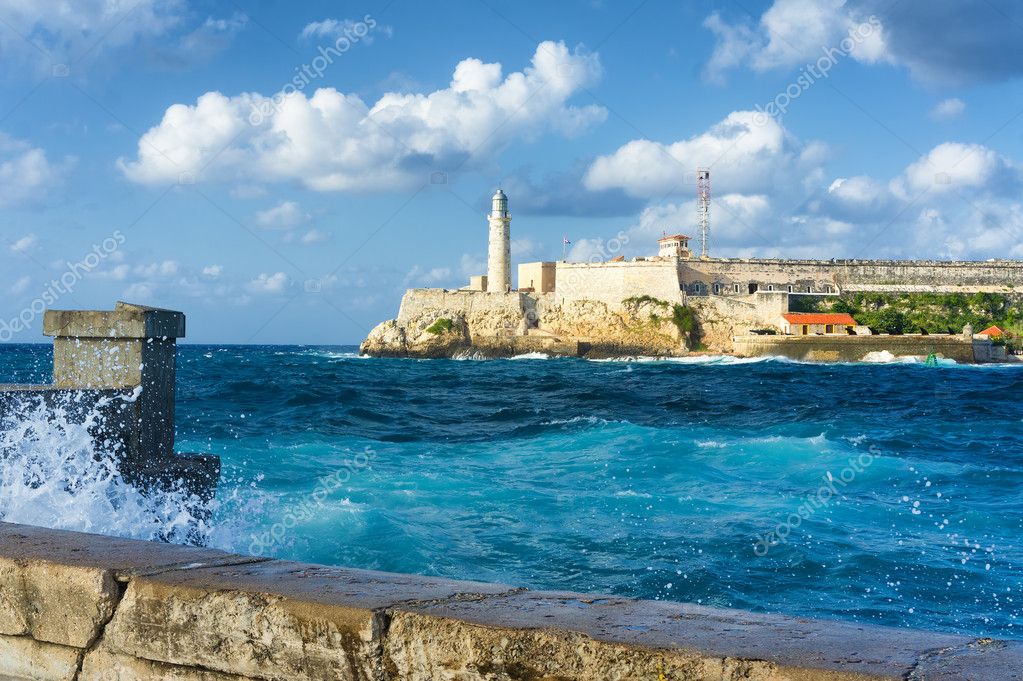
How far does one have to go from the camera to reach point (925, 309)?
57.8 metres

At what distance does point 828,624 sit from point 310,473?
8.14 meters

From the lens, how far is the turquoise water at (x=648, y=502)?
5426 millimetres

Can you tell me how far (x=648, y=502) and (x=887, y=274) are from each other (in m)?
60.1

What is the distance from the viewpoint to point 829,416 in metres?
16.3

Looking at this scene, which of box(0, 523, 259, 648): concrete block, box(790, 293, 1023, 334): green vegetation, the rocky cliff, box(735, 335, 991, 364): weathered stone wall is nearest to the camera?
box(0, 523, 259, 648): concrete block

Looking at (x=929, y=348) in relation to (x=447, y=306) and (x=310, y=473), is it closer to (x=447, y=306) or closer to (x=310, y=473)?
(x=447, y=306)

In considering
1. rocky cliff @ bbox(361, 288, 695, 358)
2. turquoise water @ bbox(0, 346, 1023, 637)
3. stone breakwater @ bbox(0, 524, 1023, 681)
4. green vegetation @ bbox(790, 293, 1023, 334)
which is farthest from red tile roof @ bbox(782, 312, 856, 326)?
stone breakwater @ bbox(0, 524, 1023, 681)

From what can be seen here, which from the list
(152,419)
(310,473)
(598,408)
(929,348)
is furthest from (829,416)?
(929,348)

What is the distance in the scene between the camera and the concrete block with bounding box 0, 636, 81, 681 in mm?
2582

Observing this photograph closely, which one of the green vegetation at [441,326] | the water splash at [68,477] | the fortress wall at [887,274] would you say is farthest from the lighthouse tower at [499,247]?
the water splash at [68,477]

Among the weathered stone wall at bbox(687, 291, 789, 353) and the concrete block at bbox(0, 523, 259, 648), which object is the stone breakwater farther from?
the weathered stone wall at bbox(687, 291, 789, 353)

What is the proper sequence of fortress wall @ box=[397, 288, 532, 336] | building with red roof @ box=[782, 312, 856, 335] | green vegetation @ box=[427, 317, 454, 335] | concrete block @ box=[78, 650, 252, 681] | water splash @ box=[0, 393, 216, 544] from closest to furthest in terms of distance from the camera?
concrete block @ box=[78, 650, 252, 681] < water splash @ box=[0, 393, 216, 544] < building with red roof @ box=[782, 312, 856, 335] < green vegetation @ box=[427, 317, 454, 335] < fortress wall @ box=[397, 288, 532, 336]

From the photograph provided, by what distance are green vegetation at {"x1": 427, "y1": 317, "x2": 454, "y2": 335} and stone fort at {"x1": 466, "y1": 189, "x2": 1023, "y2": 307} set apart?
501 cm

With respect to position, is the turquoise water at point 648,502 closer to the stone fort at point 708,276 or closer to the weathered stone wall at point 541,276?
the stone fort at point 708,276
